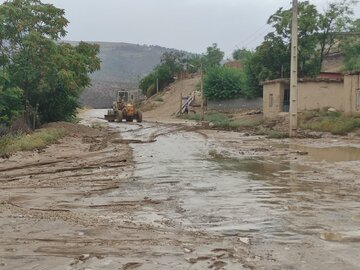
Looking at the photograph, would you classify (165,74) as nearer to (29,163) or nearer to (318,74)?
(318,74)

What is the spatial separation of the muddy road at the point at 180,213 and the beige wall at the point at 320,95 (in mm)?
19438

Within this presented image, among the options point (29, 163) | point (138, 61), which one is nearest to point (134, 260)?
point (29, 163)

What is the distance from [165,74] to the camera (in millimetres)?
92812

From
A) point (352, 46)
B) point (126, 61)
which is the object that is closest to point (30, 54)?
point (352, 46)

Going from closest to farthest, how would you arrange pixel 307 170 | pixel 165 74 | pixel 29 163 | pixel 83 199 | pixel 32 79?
pixel 83 199, pixel 307 170, pixel 29 163, pixel 32 79, pixel 165 74

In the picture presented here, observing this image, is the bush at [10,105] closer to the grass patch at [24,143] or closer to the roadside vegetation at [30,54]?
the roadside vegetation at [30,54]

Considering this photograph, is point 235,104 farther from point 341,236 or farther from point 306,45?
point 341,236

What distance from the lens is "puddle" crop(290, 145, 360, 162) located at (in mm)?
18078

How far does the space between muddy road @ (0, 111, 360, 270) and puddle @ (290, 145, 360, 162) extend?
0.99ft

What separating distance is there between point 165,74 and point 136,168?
7807 centimetres

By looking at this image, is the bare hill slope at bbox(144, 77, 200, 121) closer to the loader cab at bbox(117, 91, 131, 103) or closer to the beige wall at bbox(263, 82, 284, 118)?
the loader cab at bbox(117, 91, 131, 103)

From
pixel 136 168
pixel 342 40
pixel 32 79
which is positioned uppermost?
pixel 342 40

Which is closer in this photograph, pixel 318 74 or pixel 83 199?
pixel 83 199

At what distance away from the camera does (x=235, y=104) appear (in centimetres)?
6247
